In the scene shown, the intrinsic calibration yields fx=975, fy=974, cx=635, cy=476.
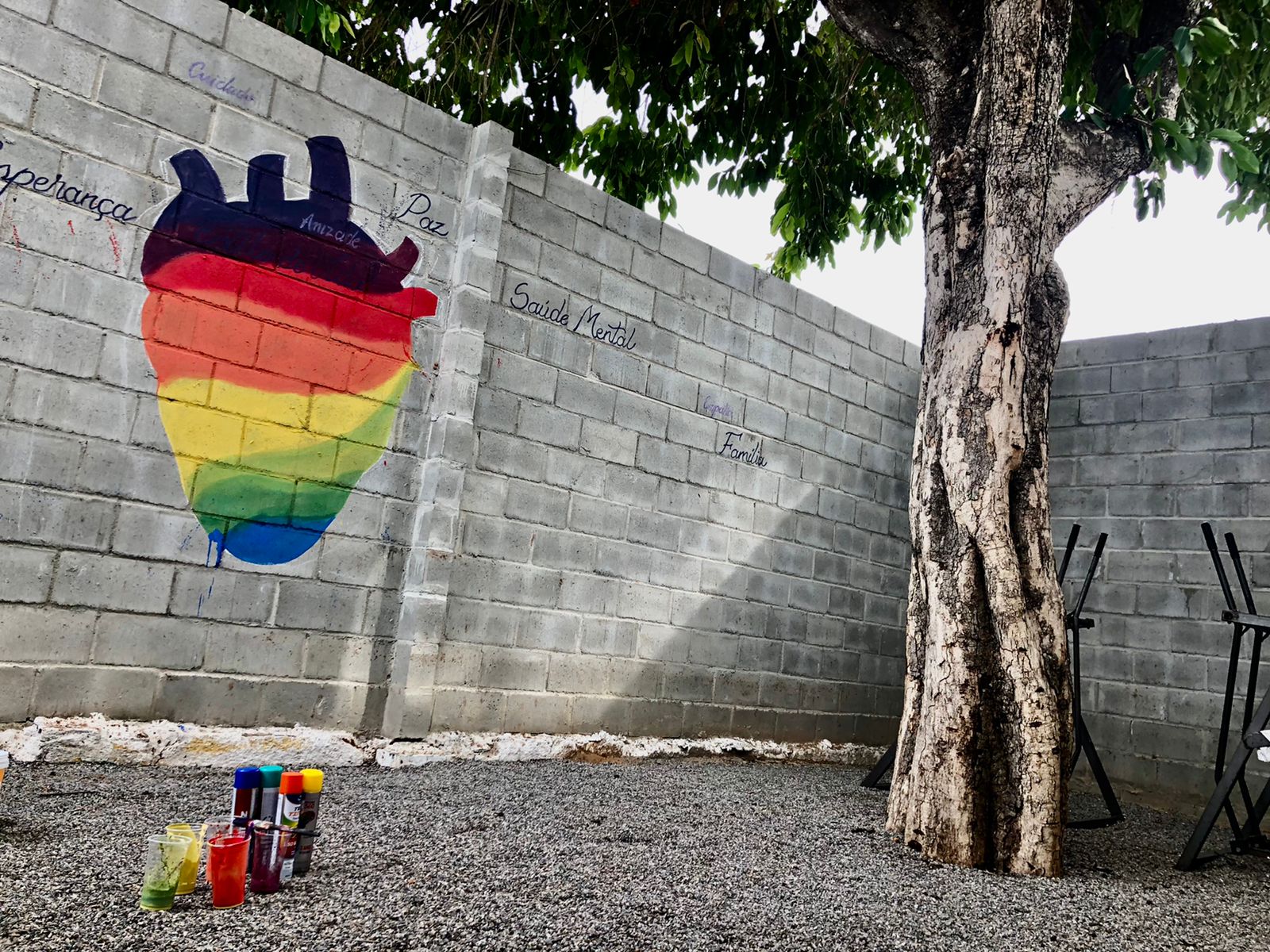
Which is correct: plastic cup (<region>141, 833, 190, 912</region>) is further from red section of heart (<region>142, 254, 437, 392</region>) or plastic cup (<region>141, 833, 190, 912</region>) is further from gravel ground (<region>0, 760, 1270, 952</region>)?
red section of heart (<region>142, 254, 437, 392</region>)

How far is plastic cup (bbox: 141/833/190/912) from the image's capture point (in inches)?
75.8

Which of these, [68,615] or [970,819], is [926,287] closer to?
[970,819]

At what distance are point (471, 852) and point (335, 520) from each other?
1.62m

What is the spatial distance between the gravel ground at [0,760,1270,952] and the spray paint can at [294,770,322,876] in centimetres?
5

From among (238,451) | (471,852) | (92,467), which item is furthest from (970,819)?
(92,467)

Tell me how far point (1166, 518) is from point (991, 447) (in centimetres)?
311

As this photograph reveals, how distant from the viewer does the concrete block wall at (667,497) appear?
428 cm

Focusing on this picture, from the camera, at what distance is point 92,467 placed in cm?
321

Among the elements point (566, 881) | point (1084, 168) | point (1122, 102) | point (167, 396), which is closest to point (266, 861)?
point (566, 881)

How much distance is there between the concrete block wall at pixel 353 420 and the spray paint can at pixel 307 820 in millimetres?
1342

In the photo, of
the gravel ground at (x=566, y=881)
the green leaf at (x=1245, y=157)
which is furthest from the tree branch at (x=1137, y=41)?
the gravel ground at (x=566, y=881)

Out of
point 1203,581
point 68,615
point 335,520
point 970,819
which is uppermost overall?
point 1203,581

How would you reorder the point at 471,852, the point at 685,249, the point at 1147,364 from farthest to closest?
the point at 1147,364 → the point at 685,249 → the point at 471,852

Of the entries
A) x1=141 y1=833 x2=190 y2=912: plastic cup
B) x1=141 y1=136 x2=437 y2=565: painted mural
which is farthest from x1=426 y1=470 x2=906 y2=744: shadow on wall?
x1=141 y1=833 x2=190 y2=912: plastic cup
